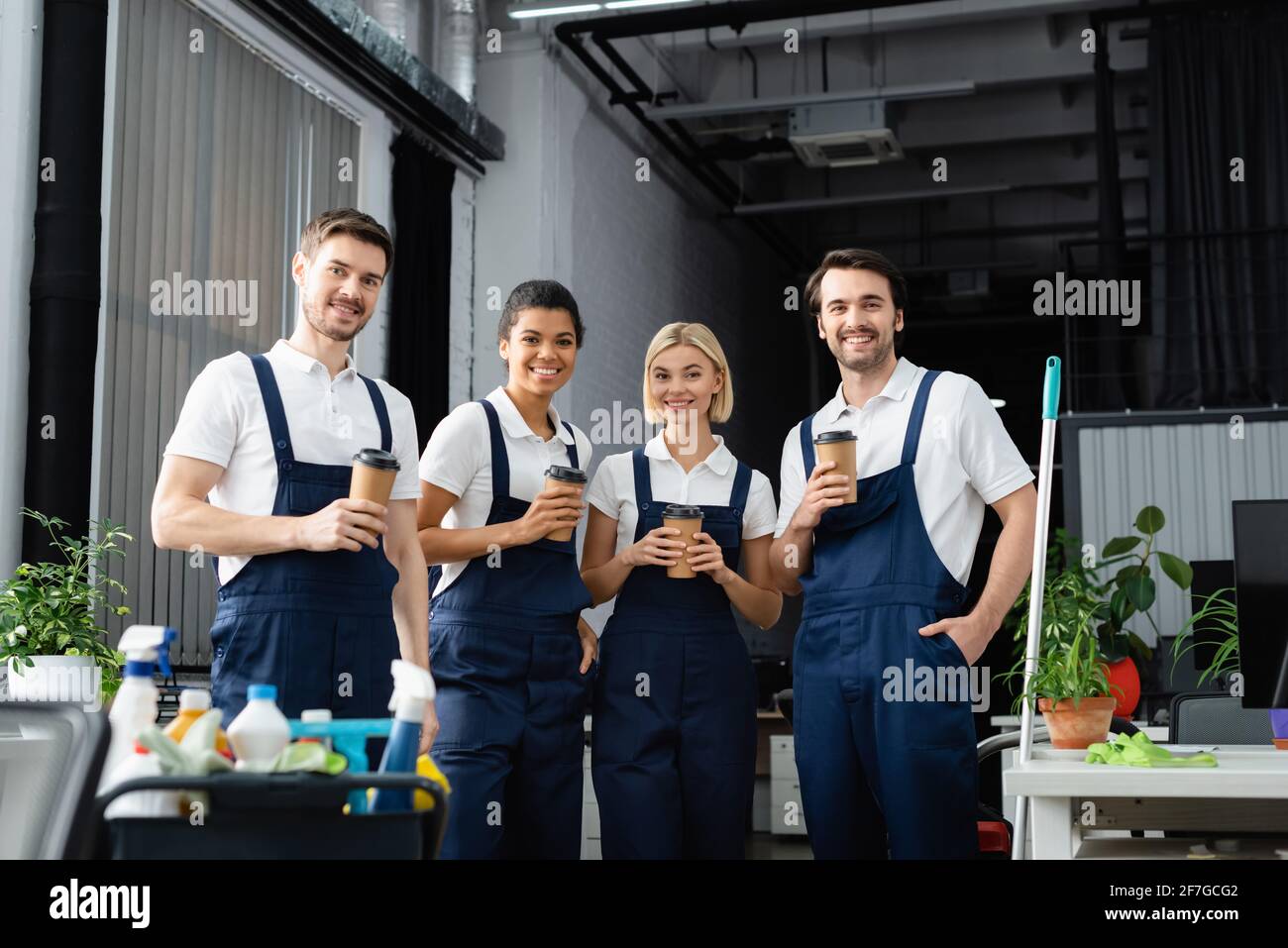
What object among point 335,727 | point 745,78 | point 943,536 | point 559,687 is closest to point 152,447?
point 559,687

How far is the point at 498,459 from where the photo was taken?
287cm

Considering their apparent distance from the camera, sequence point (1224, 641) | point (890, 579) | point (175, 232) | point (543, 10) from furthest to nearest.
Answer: point (543, 10), point (175, 232), point (1224, 641), point (890, 579)

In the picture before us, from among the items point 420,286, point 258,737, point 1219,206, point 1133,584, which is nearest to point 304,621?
point 258,737

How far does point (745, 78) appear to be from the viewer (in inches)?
374

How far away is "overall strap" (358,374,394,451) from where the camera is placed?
2535 mm

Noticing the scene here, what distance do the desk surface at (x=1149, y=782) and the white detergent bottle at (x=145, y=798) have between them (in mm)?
1197

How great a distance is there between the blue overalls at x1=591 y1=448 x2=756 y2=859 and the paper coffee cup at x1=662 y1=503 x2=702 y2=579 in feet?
0.46

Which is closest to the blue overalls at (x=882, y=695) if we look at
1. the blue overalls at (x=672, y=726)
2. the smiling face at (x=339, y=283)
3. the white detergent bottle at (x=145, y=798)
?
the blue overalls at (x=672, y=726)

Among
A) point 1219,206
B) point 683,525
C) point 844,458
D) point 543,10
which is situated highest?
point 543,10

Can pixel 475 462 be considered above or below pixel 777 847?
above

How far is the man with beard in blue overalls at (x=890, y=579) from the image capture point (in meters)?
2.49

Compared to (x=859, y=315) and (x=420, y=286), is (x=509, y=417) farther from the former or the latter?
(x=420, y=286)

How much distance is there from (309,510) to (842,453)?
3.12 feet

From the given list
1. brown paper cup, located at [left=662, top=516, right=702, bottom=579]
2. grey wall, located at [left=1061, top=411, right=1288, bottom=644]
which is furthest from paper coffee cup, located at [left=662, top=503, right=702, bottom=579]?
grey wall, located at [left=1061, top=411, right=1288, bottom=644]
